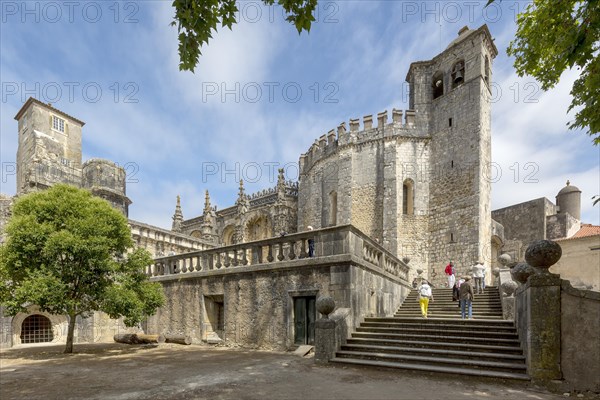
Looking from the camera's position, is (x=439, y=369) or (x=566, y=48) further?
(x=439, y=369)

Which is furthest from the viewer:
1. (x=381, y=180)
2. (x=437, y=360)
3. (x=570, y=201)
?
(x=570, y=201)

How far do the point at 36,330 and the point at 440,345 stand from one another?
668 inches

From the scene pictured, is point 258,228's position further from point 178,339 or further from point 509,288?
point 509,288

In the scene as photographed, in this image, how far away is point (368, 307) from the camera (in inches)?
372

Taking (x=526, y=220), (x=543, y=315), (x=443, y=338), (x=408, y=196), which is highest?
(x=408, y=196)

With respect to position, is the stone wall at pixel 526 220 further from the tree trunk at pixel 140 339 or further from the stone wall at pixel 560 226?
the tree trunk at pixel 140 339

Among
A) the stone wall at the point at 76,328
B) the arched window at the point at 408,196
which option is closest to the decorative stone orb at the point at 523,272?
the stone wall at the point at 76,328

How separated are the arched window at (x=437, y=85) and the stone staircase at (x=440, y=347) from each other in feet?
A: 66.3

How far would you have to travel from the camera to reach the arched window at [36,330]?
46.5ft

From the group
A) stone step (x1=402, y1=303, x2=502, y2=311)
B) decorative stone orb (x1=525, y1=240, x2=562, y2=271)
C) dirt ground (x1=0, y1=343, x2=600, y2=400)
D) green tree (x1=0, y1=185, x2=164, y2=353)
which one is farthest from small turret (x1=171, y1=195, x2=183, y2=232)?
decorative stone orb (x1=525, y1=240, x2=562, y2=271)

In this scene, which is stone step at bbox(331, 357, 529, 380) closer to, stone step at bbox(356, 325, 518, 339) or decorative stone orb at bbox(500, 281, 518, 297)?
stone step at bbox(356, 325, 518, 339)

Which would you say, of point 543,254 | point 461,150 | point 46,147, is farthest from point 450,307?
point 46,147

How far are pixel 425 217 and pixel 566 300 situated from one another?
16.9 meters

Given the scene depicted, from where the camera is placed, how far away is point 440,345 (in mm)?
7273
